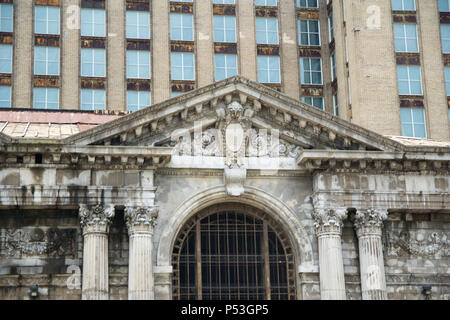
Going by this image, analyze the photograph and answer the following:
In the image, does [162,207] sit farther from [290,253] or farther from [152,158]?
[290,253]

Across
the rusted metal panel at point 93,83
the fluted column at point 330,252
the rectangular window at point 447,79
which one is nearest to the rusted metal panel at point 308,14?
the rectangular window at point 447,79

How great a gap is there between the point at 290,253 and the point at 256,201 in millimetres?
2204

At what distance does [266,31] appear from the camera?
52750 millimetres

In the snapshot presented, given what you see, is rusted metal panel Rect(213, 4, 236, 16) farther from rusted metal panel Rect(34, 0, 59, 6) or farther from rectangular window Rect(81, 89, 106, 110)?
rusted metal panel Rect(34, 0, 59, 6)

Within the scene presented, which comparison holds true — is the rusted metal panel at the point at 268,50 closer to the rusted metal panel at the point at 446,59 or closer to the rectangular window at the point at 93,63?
the rectangular window at the point at 93,63

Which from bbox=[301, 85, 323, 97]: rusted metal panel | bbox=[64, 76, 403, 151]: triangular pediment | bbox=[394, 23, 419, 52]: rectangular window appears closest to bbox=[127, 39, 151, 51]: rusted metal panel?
bbox=[301, 85, 323, 97]: rusted metal panel

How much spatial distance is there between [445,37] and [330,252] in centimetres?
2527

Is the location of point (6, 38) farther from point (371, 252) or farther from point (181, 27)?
point (371, 252)

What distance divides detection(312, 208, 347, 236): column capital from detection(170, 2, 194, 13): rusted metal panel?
80.7 feet

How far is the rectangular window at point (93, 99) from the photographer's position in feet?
164

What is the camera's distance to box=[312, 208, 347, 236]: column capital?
99.8ft

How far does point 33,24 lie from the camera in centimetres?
5069

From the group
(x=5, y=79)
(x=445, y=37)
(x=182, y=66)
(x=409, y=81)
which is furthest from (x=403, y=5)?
(x=5, y=79)

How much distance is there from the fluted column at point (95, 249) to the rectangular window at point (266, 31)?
25426mm
